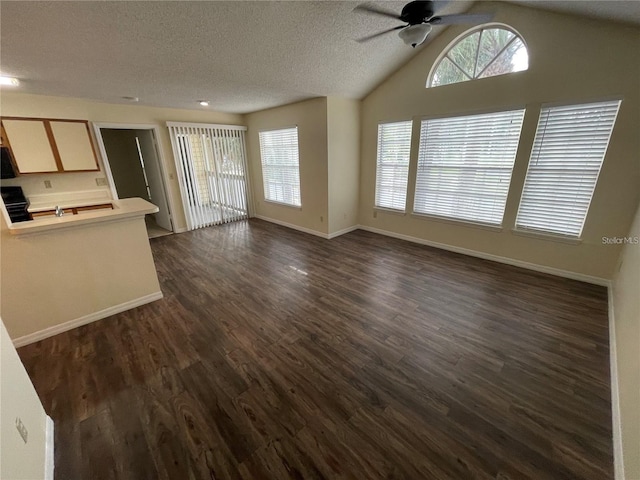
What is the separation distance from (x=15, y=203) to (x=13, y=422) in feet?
13.7

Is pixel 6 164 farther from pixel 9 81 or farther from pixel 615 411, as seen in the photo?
pixel 615 411

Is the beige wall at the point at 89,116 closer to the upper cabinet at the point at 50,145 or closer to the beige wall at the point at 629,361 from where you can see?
the upper cabinet at the point at 50,145

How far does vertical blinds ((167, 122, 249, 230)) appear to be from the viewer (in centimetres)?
528

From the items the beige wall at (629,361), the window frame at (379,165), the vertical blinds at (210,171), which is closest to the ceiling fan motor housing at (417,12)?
the window frame at (379,165)

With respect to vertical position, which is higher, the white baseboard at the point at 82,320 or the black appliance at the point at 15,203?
the black appliance at the point at 15,203

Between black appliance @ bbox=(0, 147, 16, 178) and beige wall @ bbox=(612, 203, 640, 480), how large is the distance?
6.54 meters

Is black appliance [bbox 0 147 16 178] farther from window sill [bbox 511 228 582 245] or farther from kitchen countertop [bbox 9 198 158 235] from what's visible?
window sill [bbox 511 228 582 245]

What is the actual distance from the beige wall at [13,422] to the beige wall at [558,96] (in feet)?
15.6

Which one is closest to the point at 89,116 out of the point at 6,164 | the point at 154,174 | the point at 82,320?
the point at 6,164

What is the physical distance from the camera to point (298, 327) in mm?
A: 2447

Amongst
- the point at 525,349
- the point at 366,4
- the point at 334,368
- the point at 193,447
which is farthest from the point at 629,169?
the point at 193,447

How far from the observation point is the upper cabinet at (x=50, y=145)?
360 centimetres

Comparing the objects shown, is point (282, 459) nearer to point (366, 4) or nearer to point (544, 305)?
point (544, 305)

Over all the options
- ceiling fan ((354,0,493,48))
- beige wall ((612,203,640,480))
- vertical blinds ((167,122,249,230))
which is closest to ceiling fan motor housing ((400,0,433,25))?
ceiling fan ((354,0,493,48))
